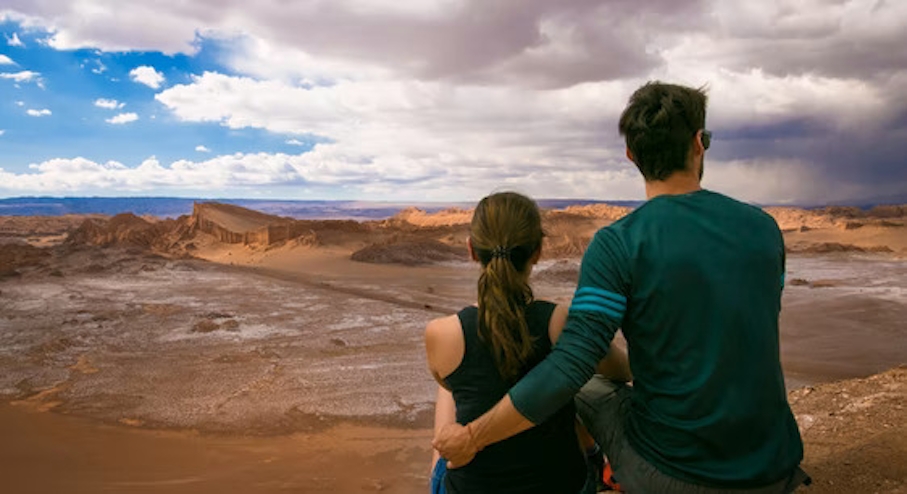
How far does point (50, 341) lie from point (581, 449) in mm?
8502

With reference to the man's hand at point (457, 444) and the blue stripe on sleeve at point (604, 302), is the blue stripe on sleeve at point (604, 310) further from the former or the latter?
the man's hand at point (457, 444)

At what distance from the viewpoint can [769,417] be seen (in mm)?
1621

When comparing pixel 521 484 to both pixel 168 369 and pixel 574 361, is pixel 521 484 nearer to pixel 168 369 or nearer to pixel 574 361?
pixel 574 361

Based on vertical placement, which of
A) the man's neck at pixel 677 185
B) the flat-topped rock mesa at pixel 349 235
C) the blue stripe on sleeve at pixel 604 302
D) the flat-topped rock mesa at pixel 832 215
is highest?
the flat-topped rock mesa at pixel 832 215

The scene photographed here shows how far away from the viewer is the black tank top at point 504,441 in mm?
1884

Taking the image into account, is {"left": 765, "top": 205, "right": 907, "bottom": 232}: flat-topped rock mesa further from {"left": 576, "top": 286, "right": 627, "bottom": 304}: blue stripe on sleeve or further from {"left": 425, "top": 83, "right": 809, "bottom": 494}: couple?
{"left": 576, "top": 286, "right": 627, "bottom": 304}: blue stripe on sleeve

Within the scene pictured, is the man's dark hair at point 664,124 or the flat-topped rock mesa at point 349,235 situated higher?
the man's dark hair at point 664,124

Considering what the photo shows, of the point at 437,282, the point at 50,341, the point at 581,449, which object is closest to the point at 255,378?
the point at 50,341

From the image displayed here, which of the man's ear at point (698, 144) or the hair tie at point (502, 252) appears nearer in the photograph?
the man's ear at point (698, 144)

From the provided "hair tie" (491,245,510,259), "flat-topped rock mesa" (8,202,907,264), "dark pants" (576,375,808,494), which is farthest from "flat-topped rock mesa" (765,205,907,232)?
"hair tie" (491,245,510,259)

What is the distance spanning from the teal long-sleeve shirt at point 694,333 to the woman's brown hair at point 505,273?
159 millimetres

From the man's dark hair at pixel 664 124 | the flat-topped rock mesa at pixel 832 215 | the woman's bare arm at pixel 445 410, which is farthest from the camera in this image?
the flat-topped rock mesa at pixel 832 215

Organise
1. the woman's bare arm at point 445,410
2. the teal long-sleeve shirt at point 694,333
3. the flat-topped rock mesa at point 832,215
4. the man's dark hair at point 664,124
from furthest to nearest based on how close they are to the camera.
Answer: the flat-topped rock mesa at point 832,215
the woman's bare arm at point 445,410
the man's dark hair at point 664,124
the teal long-sleeve shirt at point 694,333

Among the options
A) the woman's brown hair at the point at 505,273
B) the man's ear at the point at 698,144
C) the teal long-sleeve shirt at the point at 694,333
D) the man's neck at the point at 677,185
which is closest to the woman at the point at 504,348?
the woman's brown hair at the point at 505,273
